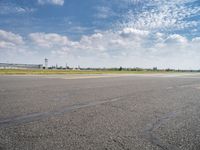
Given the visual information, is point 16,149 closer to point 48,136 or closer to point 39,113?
point 48,136

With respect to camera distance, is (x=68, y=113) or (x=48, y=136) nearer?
(x=48, y=136)

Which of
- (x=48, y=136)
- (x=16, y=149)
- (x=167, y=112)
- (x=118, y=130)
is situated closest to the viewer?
(x=16, y=149)

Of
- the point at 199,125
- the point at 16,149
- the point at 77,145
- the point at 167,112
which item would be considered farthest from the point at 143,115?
the point at 16,149

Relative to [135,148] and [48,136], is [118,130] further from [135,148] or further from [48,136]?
Answer: [48,136]

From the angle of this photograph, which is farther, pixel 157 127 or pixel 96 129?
pixel 157 127

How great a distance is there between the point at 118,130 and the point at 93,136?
67 cm

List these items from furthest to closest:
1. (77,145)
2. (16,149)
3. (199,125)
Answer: (199,125) → (77,145) → (16,149)

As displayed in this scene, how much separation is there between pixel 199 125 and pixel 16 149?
415cm

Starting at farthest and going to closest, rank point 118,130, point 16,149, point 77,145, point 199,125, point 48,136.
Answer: point 199,125, point 118,130, point 48,136, point 77,145, point 16,149

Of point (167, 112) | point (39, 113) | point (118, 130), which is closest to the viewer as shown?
point (118, 130)

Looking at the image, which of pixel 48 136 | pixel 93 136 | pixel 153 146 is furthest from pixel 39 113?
pixel 153 146

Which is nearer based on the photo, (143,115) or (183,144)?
(183,144)

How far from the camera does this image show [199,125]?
4602 mm

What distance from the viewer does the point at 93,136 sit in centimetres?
364
